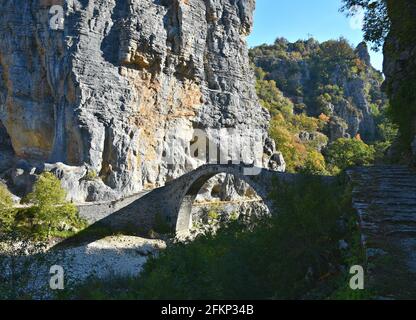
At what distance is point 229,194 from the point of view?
2845cm

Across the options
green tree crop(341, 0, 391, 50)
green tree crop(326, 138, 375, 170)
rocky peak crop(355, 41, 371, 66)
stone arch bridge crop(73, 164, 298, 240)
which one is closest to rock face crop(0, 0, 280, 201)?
stone arch bridge crop(73, 164, 298, 240)

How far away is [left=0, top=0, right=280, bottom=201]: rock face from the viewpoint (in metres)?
23.7

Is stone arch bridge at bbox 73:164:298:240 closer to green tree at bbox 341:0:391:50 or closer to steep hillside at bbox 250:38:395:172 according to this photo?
green tree at bbox 341:0:391:50

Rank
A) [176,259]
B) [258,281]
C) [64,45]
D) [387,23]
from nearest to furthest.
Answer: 1. [258,281]
2. [176,259]
3. [387,23]
4. [64,45]

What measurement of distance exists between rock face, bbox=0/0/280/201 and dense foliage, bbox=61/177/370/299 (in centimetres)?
1622

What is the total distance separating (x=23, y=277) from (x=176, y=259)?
3.64m

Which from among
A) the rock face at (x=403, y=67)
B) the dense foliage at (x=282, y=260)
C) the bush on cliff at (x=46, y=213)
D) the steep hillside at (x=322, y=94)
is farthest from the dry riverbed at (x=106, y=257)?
the steep hillside at (x=322, y=94)

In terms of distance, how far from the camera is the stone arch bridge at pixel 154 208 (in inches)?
813

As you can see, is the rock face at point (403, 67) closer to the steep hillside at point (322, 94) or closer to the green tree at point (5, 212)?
the green tree at point (5, 212)

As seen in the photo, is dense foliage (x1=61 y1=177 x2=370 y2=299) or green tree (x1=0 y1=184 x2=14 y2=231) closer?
dense foliage (x1=61 y1=177 x2=370 y2=299)

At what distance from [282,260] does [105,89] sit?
20831 millimetres

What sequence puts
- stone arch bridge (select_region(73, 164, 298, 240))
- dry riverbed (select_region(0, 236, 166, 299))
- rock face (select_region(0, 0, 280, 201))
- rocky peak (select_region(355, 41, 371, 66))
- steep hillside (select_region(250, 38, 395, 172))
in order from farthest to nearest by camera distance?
rocky peak (select_region(355, 41, 371, 66)), steep hillside (select_region(250, 38, 395, 172)), rock face (select_region(0, 0, 280, 201)), stone arch bridge (select_region(73, 164, 298, 240)), dry riverbed (select_region(0, 236, 166, 299))
